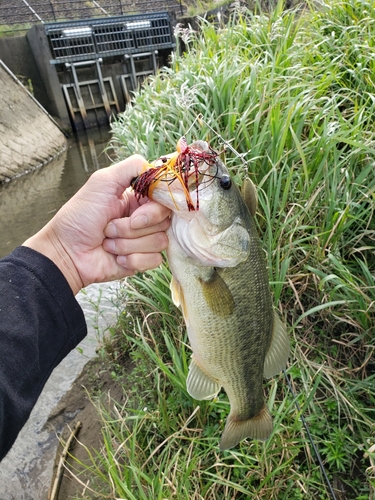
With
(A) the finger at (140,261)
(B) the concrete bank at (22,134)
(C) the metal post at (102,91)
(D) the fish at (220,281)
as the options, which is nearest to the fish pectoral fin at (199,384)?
(D) the fish at (220,281)

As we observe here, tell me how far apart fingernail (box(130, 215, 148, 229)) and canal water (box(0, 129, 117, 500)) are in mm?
2048

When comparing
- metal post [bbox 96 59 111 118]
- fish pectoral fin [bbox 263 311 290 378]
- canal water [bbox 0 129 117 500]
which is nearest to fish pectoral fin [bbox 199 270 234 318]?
fish pectoral fin [bbox 263 311 290 378]

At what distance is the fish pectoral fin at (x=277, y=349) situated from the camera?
182 cm

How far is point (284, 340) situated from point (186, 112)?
8.19 feet

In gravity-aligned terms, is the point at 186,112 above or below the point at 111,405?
above

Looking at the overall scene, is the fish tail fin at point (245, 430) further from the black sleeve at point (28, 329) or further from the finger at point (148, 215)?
the finger at point (148, 215)

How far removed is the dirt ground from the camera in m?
2.59

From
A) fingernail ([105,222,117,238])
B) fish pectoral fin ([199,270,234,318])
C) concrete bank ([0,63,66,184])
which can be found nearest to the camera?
fish pectoral fin ([199,270,234,318])

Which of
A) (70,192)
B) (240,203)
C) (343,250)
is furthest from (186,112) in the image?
(70,192)

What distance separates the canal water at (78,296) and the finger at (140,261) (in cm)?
171

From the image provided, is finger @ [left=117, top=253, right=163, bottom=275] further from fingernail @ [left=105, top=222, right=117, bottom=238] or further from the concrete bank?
the concrete bank

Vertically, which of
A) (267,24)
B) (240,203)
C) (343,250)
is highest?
(267,24)

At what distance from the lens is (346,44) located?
13.3 feet

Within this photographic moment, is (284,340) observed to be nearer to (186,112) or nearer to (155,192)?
(155,192)
